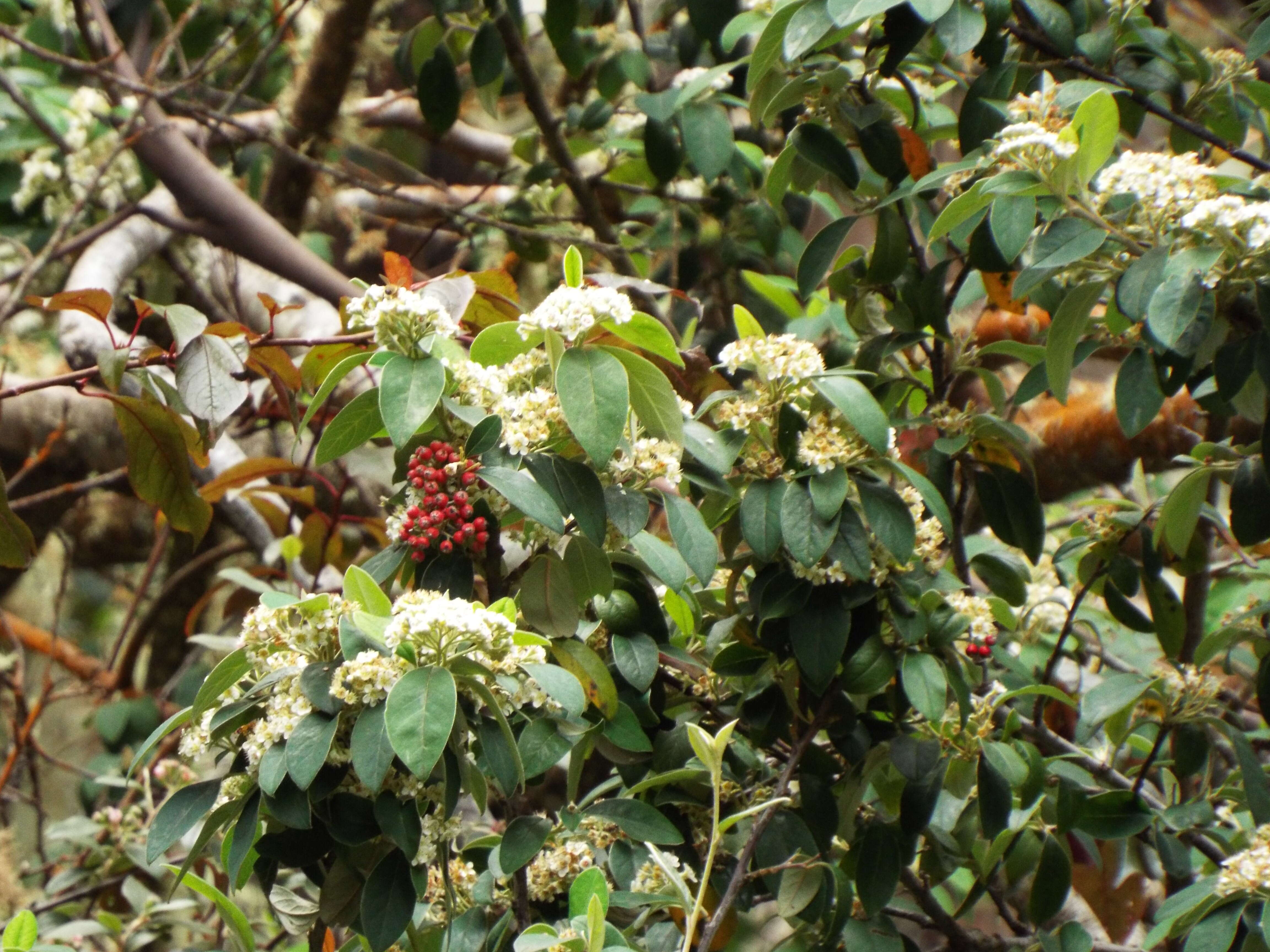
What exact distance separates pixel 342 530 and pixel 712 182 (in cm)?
68

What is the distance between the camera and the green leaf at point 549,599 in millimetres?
655

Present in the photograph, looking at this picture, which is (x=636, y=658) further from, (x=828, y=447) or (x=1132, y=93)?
(x=1132, y=93)

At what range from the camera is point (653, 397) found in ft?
2.17

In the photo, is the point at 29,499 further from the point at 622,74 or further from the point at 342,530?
the point at 622,74

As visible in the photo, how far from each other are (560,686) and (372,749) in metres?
0.10

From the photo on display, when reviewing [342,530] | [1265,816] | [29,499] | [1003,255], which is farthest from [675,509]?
[29,499]

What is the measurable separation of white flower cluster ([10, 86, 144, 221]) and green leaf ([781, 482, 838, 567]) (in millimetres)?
1310

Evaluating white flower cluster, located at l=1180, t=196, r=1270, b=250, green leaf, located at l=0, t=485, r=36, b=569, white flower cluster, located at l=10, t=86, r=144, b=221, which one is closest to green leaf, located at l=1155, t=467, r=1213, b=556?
white flower cluster, located at l=1180, t=196, r=1270, b=250

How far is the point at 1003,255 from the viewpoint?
0.69 metres

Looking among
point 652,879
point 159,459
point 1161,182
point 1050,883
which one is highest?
point 1161,182

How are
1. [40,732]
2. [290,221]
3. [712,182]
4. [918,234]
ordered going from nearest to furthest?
[918,234], [712,182], [290,221], [40,732]

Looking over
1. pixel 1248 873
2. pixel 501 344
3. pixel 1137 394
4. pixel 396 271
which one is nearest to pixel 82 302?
pixel 396 271

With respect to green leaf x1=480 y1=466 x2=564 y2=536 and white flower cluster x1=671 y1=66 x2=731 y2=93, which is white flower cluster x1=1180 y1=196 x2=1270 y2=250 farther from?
white flower cluster x1=671 y1=66 x2=731 y2=93

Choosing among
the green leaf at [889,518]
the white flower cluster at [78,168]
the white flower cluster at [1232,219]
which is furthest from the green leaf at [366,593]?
the white flower cluster at [78,168]
